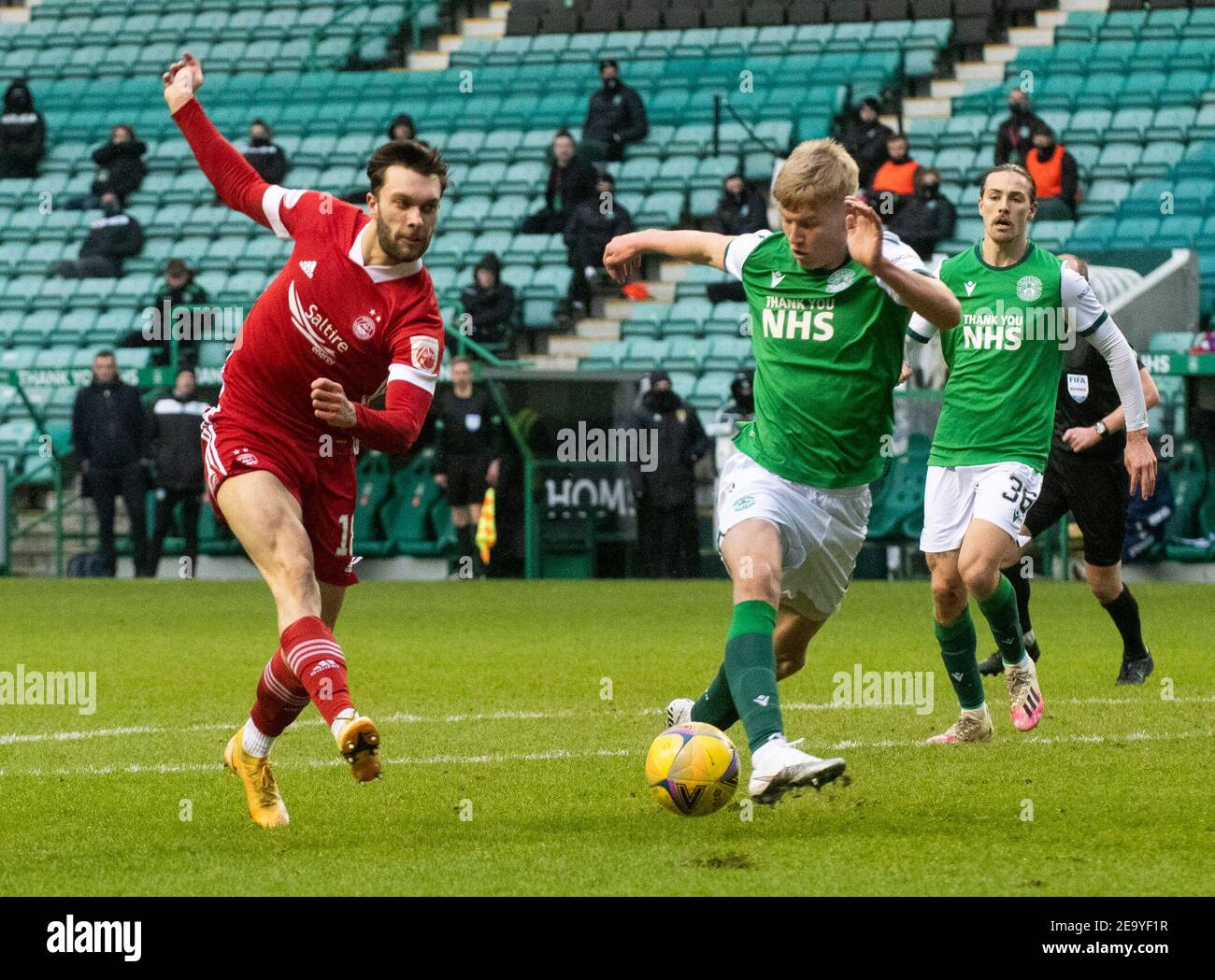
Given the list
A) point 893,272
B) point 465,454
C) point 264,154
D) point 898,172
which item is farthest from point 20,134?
point 893,272

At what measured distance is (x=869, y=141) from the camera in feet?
72.8

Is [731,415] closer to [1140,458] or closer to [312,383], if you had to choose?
[1140,458]

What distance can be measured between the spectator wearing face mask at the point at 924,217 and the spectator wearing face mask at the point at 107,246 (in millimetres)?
9976

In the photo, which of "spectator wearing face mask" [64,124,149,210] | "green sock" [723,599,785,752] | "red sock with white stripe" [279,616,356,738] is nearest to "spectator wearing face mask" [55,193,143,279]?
"spectator wearing face mask" [64,124,149,210]

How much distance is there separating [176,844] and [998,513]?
3729 mm

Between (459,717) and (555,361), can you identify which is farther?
(555,361)

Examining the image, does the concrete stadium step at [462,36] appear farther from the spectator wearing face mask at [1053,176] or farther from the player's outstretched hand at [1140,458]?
the player's outstretched hand at [1140,458]

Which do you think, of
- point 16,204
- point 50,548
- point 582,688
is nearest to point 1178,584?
point 582,688

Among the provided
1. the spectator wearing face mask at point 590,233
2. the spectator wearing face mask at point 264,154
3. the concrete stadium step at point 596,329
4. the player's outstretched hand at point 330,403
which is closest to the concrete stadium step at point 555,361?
the concrete stadium step at point 596,329

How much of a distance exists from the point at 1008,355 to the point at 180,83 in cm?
358

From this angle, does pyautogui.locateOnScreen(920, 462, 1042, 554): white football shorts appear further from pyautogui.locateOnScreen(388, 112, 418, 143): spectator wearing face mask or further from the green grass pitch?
pyautogui.locateOnScreen(388, 112, 418, 143): spectator wearing face mask

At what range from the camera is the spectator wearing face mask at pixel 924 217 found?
20.9m

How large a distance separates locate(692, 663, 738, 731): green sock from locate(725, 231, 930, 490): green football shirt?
2.74 ft

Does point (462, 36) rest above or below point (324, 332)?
above
